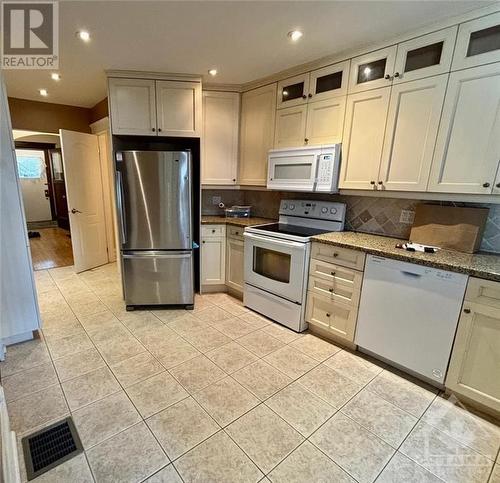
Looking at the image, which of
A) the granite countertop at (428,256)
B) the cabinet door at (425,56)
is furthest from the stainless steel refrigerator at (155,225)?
the cabinet door at (425,56)

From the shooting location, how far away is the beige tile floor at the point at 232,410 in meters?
1.36

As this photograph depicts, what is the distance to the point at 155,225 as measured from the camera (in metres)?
2.76

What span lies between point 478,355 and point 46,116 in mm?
5648

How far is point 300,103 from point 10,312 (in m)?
3.18

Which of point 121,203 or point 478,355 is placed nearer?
point 478,355

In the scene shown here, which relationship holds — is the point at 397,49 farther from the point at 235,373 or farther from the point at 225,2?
the point at 235,373

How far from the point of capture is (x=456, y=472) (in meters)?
1.37

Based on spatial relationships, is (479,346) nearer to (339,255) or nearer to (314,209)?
(339,255)

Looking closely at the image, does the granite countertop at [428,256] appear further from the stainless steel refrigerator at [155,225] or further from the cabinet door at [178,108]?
the cabinet door at [178,108]

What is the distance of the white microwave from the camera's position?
2.40m

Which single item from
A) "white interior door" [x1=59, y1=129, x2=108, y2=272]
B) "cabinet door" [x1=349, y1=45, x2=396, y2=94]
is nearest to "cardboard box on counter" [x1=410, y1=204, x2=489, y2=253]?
"cabinet door" [x1=349, y1=45, x2=396, y2=94]

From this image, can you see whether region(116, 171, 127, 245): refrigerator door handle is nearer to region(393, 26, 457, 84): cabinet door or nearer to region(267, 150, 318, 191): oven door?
region(267, 150, 318, 191): oven door

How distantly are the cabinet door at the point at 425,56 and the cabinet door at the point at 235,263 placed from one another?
207cm

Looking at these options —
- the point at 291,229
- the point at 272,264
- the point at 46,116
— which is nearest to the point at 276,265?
the point at 272,264
